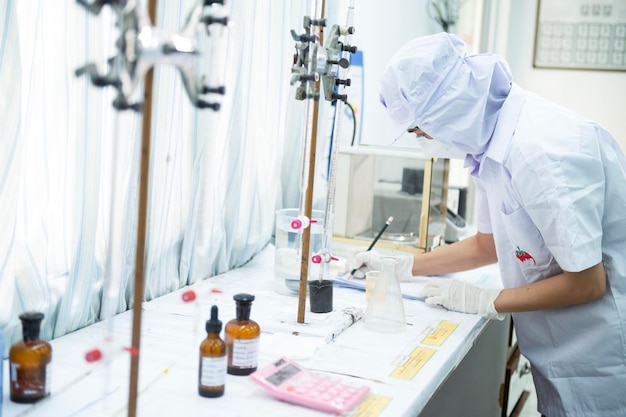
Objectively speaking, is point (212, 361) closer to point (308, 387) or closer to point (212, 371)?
point (212, 371)

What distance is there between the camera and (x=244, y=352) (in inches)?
50.3

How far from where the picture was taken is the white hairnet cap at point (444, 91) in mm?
1633

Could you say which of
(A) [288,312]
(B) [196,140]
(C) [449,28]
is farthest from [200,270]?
Result: (C) [449,28]

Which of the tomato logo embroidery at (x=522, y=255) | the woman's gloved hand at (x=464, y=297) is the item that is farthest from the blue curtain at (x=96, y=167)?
the tomato logo embroidery at (x=522, y=255)

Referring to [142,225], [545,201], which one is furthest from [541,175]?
[142,225]

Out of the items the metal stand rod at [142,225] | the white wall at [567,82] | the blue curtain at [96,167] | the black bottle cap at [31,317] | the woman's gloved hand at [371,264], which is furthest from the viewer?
the white wall at [567,82]

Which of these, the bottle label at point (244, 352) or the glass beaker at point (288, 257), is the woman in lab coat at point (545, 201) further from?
the bottle label at point (244, 352)

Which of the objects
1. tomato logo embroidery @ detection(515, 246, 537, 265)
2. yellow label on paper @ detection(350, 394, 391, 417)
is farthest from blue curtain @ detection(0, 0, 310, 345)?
tomato logo embroidery @ detection(515, 246, 537, 265)

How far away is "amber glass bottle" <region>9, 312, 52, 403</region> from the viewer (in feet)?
3.63

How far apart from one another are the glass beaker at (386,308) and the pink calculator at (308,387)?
0.37 meters

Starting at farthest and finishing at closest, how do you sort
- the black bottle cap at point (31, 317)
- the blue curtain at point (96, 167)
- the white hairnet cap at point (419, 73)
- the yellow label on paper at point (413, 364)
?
the white hairnet cap at point (419, 73) < the yellow label on paper at point (413, 364) < the blue curtain at point (96, 167) < the black bottle cap at point (31, 317)

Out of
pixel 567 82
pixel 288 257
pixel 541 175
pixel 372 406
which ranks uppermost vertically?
pixel 567 82

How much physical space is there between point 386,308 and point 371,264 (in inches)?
17.0

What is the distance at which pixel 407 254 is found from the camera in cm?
225
